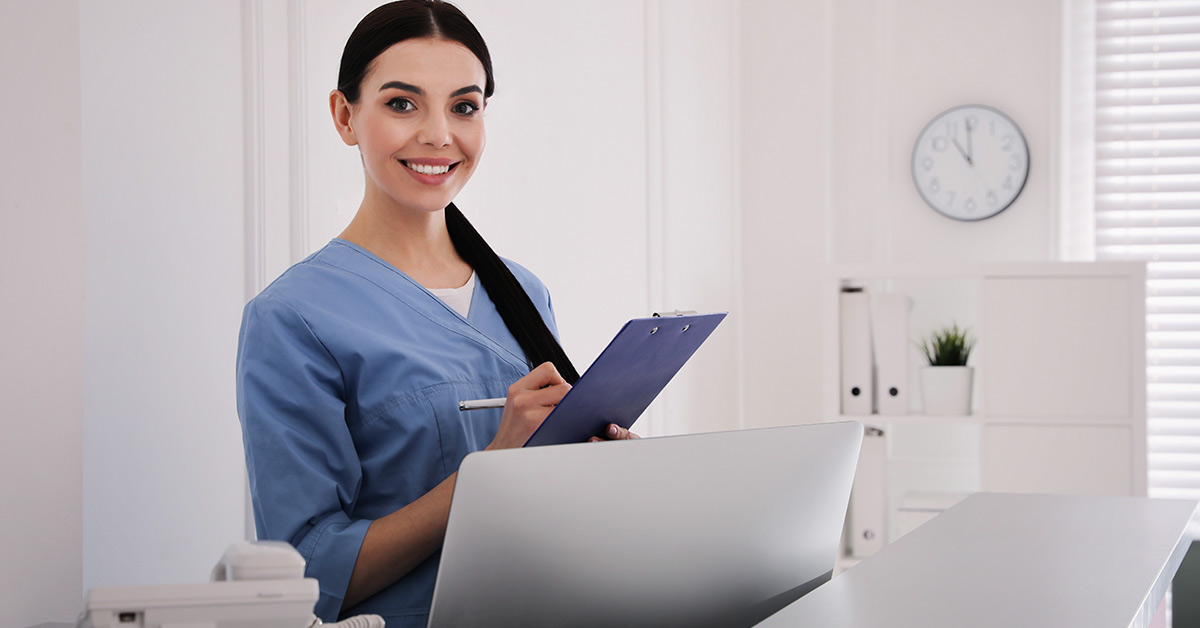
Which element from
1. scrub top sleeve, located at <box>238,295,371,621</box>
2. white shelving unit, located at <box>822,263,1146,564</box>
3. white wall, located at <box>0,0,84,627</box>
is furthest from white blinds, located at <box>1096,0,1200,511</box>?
white wall, located at <box>0,0,84,627</box>

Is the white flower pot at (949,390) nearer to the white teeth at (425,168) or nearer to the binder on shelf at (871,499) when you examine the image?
the binder on shelf at (871,499)

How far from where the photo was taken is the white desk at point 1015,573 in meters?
0.62

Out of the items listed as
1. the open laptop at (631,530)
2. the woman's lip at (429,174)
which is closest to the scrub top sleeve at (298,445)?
the woman's lip at (429,174)

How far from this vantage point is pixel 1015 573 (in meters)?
0.72

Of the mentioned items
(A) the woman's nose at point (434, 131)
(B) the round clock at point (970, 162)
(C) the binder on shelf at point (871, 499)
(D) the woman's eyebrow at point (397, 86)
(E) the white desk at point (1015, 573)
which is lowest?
(C) the binder on shelf at point (871, 499)

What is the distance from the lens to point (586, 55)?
257 cm

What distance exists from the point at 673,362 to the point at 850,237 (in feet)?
9.65

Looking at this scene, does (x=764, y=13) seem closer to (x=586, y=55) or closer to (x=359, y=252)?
(x=586, y=55)

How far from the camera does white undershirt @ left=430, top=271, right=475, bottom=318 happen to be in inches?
48.5

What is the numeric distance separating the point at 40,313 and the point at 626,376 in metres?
0.62

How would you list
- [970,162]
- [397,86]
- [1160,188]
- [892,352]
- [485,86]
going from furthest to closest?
[970,162] → [1160,188] → [892,352] → [485,86] → [397,86]

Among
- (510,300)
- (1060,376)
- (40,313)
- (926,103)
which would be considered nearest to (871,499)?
(1060,376)

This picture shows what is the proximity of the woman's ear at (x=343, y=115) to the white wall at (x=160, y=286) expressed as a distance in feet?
0.89

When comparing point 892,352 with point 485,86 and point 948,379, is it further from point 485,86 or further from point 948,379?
point 485,86
